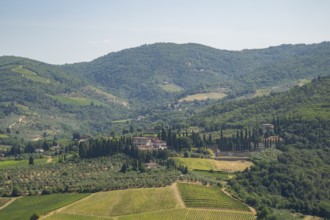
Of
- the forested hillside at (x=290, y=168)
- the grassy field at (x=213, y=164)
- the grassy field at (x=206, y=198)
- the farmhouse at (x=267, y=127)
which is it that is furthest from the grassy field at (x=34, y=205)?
the farmhouse at (x=267, y=127)

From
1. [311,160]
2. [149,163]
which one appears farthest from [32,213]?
[311,160]

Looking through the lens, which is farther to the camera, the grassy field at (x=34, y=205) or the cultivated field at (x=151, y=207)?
the grassy field at (x=34, y=205)

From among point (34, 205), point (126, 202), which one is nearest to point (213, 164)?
point (126, 202)

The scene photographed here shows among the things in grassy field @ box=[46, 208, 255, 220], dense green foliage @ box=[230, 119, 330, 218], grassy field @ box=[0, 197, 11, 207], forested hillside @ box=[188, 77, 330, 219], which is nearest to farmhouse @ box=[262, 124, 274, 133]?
forested hillside @ box=[188, 77, 330, 219]

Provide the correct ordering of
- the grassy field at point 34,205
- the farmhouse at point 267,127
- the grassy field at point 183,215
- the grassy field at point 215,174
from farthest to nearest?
the farmhouse at point 267,127 < the grassy field at point 215,174 < the grassy field at point 34,205 < the grassy field at point 183,215

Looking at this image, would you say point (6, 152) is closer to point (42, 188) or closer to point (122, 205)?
point (42, 188)

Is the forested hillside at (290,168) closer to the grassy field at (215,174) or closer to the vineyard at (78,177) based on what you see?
the grassy field at (215,174)

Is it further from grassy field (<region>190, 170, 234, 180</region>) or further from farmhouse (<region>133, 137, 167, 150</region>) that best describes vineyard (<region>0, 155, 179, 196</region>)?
farmhouse (<region>133, 137, 167, 150</region>)
